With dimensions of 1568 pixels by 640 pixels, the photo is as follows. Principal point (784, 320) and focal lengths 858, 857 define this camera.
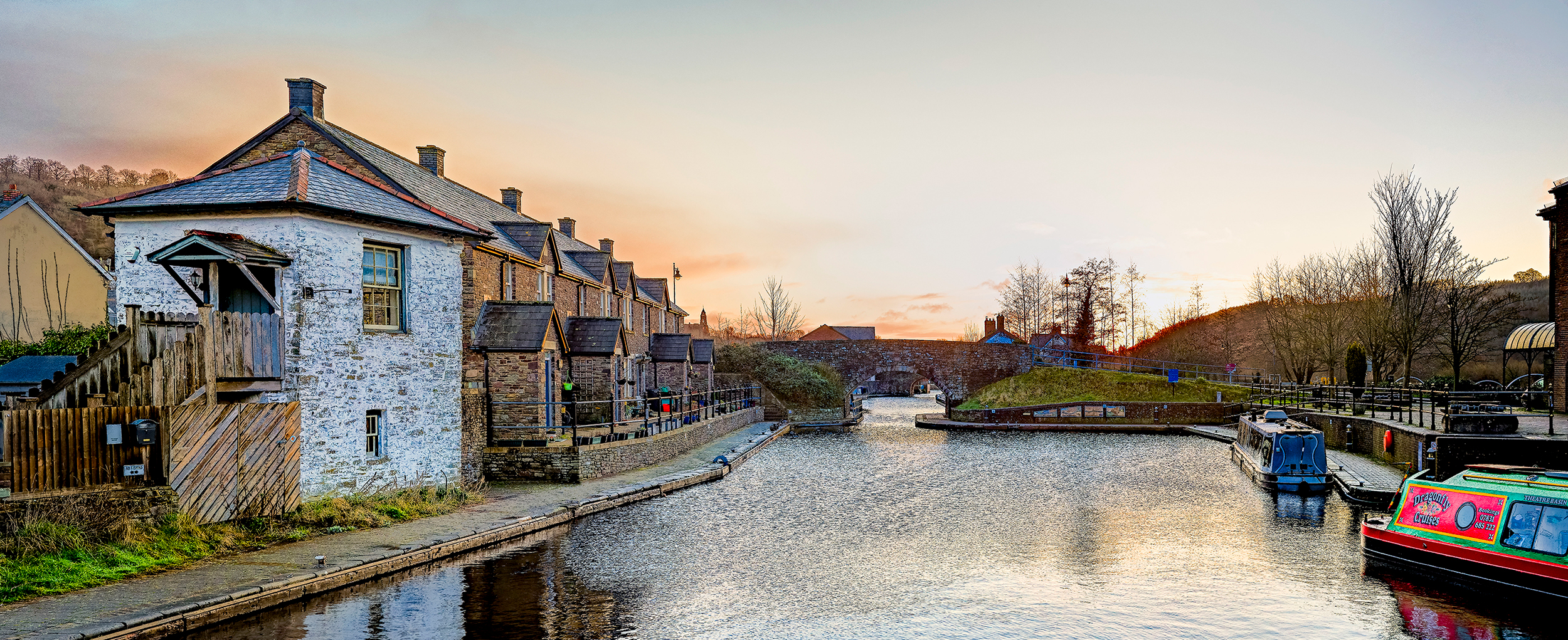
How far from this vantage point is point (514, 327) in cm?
1967

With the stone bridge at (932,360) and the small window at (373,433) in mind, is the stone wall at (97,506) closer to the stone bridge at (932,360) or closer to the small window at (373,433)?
the small window at (373,433)

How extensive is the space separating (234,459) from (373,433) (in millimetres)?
2833

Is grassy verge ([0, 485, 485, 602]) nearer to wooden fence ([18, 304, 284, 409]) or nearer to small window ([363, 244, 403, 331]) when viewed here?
wooden fence ([18, 304, 284, 409])

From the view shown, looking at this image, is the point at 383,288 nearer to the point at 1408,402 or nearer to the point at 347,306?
the point at 347,306

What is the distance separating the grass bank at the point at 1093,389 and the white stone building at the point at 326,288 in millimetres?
31262

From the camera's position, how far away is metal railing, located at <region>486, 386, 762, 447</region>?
1936 centimetres

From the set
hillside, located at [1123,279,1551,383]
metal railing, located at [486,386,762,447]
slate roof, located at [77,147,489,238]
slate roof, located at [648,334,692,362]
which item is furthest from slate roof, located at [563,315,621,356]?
hillside, located at [1123,279,1551,383]

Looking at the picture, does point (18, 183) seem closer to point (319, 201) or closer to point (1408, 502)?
point (319, 201)

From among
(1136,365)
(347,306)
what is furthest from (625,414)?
(1136,365)

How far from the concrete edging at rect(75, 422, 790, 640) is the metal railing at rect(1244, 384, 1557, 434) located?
1803 centimetres

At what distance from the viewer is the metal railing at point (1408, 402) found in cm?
2000

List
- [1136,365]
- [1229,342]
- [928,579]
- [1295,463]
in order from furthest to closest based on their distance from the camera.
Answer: [1229,342] < [1136,365] < [1295,463] < [928,579]

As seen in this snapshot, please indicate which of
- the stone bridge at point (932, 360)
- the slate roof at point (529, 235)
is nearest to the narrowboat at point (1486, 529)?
the slate roof at point (529, 235)

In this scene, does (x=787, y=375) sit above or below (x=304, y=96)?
below
